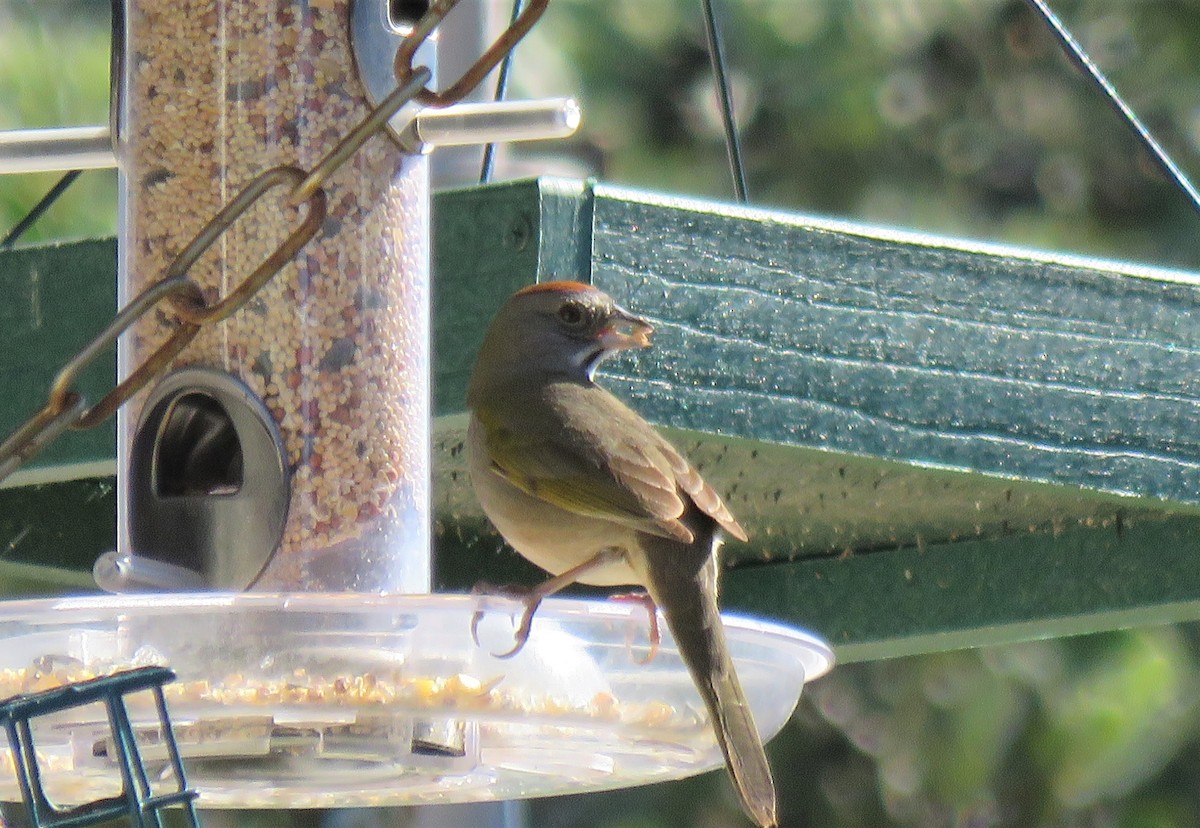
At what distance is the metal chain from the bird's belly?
3.39ft

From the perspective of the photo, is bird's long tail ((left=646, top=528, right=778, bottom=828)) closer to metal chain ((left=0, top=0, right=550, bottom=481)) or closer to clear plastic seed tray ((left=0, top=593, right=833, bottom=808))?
clear plastic seed tray ((left=0, top=593, right=833, bottom=808))

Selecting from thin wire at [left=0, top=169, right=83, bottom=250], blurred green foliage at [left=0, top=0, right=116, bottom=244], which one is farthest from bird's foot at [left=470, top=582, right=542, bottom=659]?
blurred green foliage at [left=0, top=0, right=116, bottom=244]

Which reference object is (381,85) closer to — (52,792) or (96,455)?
(96,455)

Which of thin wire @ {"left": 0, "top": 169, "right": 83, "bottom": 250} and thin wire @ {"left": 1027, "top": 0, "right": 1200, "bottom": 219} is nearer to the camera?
thin wire @ {"left": 1027, "top": 0, "right": 1200, "bottom": 219}

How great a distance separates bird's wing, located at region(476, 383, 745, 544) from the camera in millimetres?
3205

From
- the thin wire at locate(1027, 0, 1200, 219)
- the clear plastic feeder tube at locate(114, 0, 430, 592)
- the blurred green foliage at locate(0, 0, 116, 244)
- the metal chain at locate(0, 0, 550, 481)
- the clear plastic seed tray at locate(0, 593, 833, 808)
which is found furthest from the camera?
the blurred green foliage at locate(0, 0, 116, 244)

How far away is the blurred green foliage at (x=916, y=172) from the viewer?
27.7ft

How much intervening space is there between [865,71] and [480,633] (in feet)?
26.6

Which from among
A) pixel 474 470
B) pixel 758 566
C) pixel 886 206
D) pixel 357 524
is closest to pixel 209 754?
pixel 357 524

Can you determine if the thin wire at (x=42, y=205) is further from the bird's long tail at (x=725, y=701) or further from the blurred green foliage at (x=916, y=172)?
the blurred green foliage at (x=916, y=172)

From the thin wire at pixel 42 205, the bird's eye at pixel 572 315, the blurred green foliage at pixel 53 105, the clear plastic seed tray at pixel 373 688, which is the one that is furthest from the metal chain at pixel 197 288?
the blurred green foliage at pixel 53 105

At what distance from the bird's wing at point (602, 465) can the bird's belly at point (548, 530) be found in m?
0.02

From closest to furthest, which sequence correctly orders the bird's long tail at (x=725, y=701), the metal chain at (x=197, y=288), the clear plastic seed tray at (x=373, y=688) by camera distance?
the metal chain at (x=197, y=288), the clear plastic seed tray at (x=373, y=688), the bird's long tail at (x=725, y=701)

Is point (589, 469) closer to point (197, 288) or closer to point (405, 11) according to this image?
point (405, 11)
